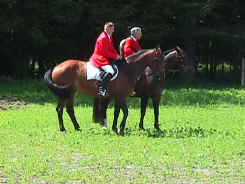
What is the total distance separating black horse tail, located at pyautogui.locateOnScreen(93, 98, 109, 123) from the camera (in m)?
12.8

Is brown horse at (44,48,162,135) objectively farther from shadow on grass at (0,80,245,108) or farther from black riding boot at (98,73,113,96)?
shadow on grass at (0,80,245,108)

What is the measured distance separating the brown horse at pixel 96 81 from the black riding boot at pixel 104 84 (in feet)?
0.31

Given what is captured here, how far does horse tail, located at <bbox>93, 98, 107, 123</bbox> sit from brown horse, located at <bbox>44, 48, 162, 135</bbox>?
0.34m

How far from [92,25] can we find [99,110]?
14.5 metres

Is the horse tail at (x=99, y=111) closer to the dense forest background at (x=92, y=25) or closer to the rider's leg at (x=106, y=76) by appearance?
the rider's leg at (x=106, y=76)

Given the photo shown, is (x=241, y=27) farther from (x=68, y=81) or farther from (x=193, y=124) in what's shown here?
(x=68, y=81)

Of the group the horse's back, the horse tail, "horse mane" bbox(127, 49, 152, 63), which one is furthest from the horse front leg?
the horse's back

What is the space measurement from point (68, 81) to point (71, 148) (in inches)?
108

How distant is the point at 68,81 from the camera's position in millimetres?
12500

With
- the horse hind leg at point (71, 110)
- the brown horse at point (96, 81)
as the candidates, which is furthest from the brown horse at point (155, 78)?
the horse hind leg at point (71, 110)

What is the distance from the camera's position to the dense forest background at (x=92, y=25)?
82.5ft

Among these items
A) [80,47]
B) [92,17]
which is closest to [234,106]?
[92,17]

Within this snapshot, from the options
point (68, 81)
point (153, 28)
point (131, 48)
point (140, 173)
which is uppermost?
point (153, 28)

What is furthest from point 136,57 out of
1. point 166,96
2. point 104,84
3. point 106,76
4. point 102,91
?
point 166,96
